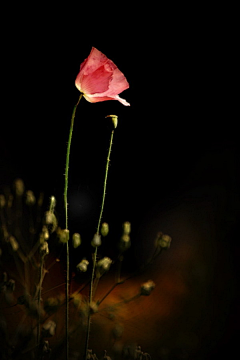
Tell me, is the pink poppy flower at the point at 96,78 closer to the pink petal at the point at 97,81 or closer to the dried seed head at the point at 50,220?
the pink petal at the point at 97,81

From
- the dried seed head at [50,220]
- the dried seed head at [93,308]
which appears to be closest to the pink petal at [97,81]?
the dried seed head at [50,220]

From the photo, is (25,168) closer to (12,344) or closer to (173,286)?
(173,286)

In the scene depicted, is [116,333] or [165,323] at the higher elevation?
[116,333]

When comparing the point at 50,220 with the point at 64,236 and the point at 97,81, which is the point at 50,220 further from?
the point at 97,81

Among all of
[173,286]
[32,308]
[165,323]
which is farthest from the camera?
[173,286]

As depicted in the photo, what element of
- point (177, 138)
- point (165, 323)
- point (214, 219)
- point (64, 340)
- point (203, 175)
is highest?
point (177, 138)

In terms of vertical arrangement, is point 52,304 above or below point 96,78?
below

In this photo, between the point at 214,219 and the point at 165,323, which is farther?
the point at 214,219

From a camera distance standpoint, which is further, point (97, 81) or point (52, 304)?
point (97, 81)

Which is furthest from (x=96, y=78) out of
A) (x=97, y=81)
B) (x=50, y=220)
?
(x=50, y=220)

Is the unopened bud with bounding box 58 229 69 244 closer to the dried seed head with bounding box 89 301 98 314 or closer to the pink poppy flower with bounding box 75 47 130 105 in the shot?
the dried seed head with bounding box 89 301 98 314

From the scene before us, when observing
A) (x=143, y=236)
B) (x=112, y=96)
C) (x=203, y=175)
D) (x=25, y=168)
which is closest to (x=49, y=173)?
(x=25, y=168)
